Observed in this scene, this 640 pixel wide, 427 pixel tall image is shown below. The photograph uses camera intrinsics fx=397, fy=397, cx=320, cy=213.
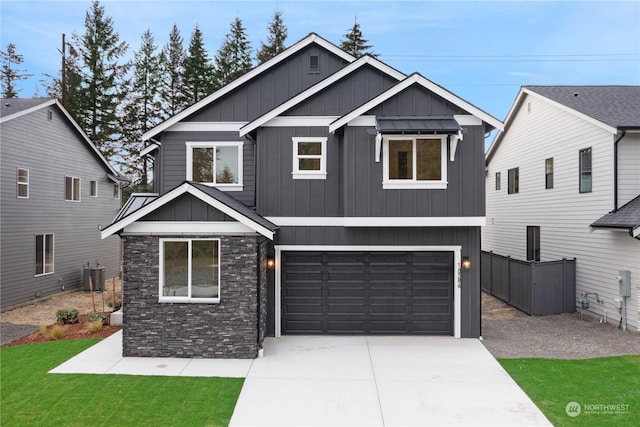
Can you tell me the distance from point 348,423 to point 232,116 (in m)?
8.82

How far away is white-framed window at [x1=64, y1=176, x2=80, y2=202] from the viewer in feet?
57.6

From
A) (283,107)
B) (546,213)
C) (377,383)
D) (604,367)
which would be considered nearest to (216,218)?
(283,107)

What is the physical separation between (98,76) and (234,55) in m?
9.24

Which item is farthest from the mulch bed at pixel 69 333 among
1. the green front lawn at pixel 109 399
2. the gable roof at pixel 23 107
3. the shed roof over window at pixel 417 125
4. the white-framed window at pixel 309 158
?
the shed roof over window at pixel 417 125

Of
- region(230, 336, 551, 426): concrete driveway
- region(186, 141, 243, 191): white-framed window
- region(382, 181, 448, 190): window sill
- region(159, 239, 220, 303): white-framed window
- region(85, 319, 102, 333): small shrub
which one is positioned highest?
region(186, 141, 243, 191): white-framed window

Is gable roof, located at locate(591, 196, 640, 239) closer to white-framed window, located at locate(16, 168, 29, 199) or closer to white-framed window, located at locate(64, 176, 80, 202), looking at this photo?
white-framed window, located at locate(16, 168, 29, 199)

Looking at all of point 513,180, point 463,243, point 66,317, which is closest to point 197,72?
point 66,317

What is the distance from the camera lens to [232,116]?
1172 cm

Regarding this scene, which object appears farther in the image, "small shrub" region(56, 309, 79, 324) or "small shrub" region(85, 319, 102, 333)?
"small shrub" region(56, 309, 79, 324)

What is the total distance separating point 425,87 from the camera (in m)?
9.88

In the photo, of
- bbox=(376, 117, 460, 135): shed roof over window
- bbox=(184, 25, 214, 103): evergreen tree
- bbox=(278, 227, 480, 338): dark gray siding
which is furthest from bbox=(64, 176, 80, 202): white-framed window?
bbox=(376, 117, 460, 135): shed roof over window

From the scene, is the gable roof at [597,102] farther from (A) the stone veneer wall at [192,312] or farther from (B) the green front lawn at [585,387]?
(A) the stone veneer wall at [192,312]

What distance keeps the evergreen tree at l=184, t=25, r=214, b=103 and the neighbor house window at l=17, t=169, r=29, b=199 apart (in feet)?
49.2

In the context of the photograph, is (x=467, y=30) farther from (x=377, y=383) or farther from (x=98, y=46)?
(x=98, y=46)
